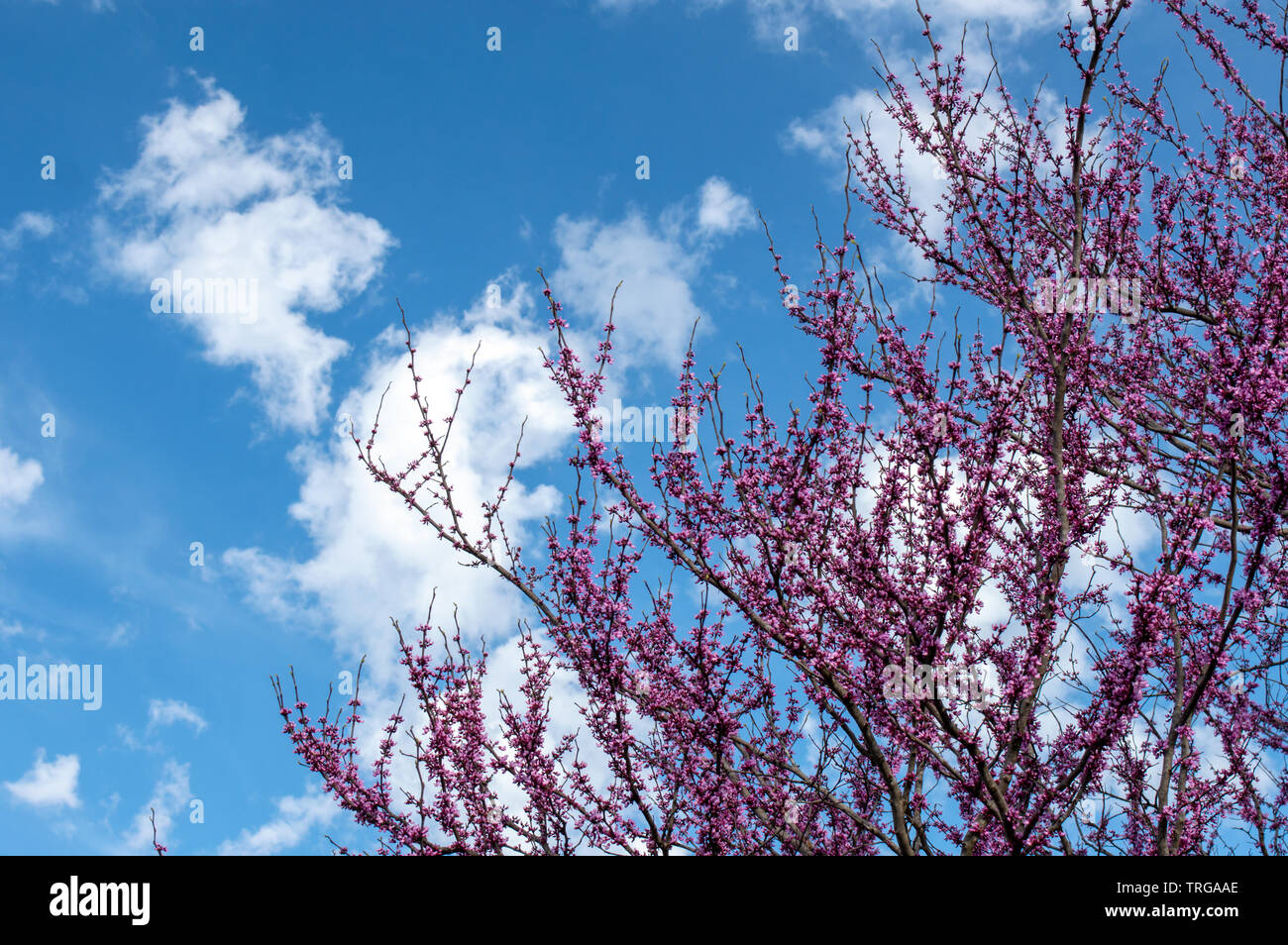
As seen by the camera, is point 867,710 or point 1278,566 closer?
point 867,710

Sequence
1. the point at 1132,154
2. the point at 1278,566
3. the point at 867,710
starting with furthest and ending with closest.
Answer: the point at 1132,154, the point at 1278,566, the point at 867,710

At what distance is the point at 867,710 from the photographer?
18.8 ft

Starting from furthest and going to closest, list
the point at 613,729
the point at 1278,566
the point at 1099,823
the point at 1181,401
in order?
the point at 1181,401 → the point at 1278,566 → the point at 1099,823 → the point at 613,729

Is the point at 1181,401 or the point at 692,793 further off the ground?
the point at 1181,401

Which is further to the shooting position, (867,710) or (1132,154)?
(1132,154)
